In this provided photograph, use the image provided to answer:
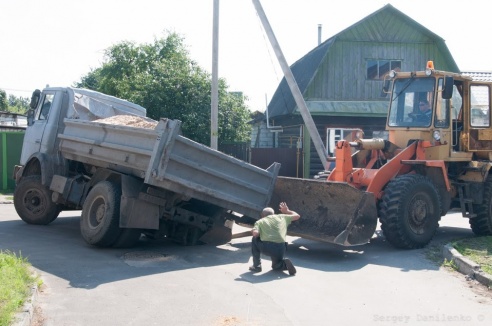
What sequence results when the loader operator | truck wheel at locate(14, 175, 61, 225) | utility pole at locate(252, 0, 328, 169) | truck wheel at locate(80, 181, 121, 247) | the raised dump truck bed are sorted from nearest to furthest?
1. the loader operator
2. the raised dump truck bed
3. truck wheel at locate(80, 181, 121, 247)
4. truck wheel at locate(14, 175, 61, 225)
5. utility pole at locate(252, 0, 328, 169)

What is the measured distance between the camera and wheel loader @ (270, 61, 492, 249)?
9.96 meters

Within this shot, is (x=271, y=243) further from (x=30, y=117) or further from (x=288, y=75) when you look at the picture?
(x=288, y=75)

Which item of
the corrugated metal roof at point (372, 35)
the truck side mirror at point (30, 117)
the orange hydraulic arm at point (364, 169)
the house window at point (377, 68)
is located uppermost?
the corrugated metal roof at point (372, 35)

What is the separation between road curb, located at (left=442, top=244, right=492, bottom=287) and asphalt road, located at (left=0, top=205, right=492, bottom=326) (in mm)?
168

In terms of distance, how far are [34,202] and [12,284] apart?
621 centimetres

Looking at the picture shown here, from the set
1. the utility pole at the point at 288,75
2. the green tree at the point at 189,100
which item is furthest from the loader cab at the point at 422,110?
the green tree at the point at 189,100

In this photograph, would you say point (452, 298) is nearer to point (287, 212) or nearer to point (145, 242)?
point (287, 212)

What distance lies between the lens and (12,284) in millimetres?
6602

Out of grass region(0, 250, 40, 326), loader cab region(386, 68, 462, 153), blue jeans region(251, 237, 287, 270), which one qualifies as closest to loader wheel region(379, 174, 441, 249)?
loader cab region(386, 68, 462, 153)

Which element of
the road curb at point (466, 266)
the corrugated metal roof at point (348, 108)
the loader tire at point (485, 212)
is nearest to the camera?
the road curb at point (466, 266)

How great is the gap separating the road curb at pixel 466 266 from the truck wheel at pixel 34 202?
307 inches

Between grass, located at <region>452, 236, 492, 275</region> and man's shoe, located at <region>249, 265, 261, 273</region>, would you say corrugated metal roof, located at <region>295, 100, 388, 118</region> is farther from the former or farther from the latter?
man's shoe, located at <region>249, 265, 261, 273</region>

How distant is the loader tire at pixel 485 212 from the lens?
37.8ft

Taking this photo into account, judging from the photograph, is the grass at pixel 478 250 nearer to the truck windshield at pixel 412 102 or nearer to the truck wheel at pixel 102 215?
the truck windshield at pixel 412 102
